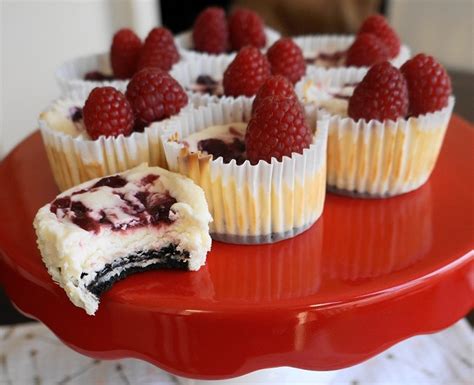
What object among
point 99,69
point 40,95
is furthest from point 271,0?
point 99,69

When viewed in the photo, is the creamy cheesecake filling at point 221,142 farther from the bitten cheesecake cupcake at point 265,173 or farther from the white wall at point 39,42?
the white wall at point 39,42

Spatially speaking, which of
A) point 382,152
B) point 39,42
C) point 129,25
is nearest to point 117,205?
point 382,152

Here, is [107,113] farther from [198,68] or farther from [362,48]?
[362,48]

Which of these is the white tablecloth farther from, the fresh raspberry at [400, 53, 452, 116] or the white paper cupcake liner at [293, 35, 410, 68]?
the white paper cupcake liner at [293, 35, 410, 68]

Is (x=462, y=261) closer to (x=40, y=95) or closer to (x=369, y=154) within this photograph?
(x=369, y=154)

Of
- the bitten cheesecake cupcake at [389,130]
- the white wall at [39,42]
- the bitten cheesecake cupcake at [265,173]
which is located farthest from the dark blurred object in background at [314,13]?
the bitten cheesecake cupcake at [265,173]

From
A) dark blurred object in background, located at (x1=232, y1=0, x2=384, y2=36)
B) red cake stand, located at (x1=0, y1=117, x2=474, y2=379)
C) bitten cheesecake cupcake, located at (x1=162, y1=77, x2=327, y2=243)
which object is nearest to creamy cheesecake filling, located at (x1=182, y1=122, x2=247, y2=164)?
bitten cheesecake cupcake, located at (x1=162, y1=77, x2=327, y2=243)
